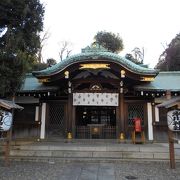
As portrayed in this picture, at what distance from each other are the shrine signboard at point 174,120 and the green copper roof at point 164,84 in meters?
4.63

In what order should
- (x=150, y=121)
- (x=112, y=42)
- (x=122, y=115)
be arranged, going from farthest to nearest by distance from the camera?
(x=112, y=42) < (x=150, y=121) < (x=122, y=115)

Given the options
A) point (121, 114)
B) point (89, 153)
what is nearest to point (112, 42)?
point (121, 114)

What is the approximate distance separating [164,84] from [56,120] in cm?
678

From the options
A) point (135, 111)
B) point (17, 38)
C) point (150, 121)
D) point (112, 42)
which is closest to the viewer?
point (17, 38)

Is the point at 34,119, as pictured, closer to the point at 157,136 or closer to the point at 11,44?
the point at 11,44

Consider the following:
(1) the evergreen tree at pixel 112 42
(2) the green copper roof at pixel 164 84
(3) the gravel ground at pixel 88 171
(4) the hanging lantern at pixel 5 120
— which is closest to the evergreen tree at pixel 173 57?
(1) the evergreen tree at pixel 112 42

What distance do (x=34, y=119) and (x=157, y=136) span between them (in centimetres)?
711

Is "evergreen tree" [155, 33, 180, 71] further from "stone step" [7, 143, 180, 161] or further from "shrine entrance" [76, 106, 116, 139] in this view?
"stone step" [7, 143, 180, 161]

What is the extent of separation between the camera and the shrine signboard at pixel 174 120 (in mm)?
8992

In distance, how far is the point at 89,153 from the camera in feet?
35.9

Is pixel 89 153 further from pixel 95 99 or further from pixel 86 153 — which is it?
pixel 95 99

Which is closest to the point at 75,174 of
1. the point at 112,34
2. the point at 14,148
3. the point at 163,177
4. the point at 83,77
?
the point at 163,177

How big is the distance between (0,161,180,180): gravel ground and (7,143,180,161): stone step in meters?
0.51

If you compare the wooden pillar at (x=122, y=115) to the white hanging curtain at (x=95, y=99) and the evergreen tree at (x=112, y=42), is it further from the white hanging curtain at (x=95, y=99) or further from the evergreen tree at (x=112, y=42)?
the evergreen tree at (x=112, y=42)
